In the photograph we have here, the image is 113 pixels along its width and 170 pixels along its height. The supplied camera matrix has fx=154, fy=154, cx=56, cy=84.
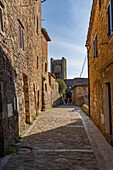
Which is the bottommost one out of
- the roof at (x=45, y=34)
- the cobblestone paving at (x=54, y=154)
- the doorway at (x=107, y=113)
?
the cobblestone paving at (x=54, y=154)

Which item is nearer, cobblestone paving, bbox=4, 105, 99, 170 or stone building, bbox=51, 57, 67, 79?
cobblestone paving, bbox=4, 105, 99, 170

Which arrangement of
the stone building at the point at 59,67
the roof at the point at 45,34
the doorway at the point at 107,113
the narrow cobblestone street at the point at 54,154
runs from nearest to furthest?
the narrow cobblestone street at the point at 54,154
the doorway at the point at 107,113
the roof at the point at 45,34
the stone building at the point at 59,67

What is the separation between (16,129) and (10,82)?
169 centimetres

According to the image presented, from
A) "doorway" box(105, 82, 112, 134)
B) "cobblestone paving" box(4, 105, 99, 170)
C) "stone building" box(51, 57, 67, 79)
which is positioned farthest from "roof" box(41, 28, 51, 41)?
"stone building" box(51, 57, 67, 79)

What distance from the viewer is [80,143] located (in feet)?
16.5

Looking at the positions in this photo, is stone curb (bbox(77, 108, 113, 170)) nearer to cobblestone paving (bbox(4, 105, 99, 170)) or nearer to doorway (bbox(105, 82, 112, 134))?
cobblestone paving (bbox(4, 105, 99, 170))

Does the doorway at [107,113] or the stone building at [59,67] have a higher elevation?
the stone building at [59,67]

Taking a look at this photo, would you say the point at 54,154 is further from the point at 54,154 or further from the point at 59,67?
the point at 59,67

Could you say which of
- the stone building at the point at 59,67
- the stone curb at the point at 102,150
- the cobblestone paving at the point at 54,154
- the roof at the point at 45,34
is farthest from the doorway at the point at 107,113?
the stone building at the point at 59,67

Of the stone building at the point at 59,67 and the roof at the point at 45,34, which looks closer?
the roof at the point at 45,34

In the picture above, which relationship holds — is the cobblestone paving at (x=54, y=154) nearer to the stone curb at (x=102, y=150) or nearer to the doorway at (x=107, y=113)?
the stone curb at (x=102, y=150)

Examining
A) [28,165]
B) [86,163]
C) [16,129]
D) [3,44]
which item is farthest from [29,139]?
[3,44]

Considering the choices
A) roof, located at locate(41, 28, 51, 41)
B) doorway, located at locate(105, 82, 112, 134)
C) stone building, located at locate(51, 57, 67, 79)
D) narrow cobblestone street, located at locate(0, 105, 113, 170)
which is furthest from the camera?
stone building, located at locate(51, 57, 67, 79)

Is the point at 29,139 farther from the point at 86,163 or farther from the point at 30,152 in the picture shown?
the point at 86,163
